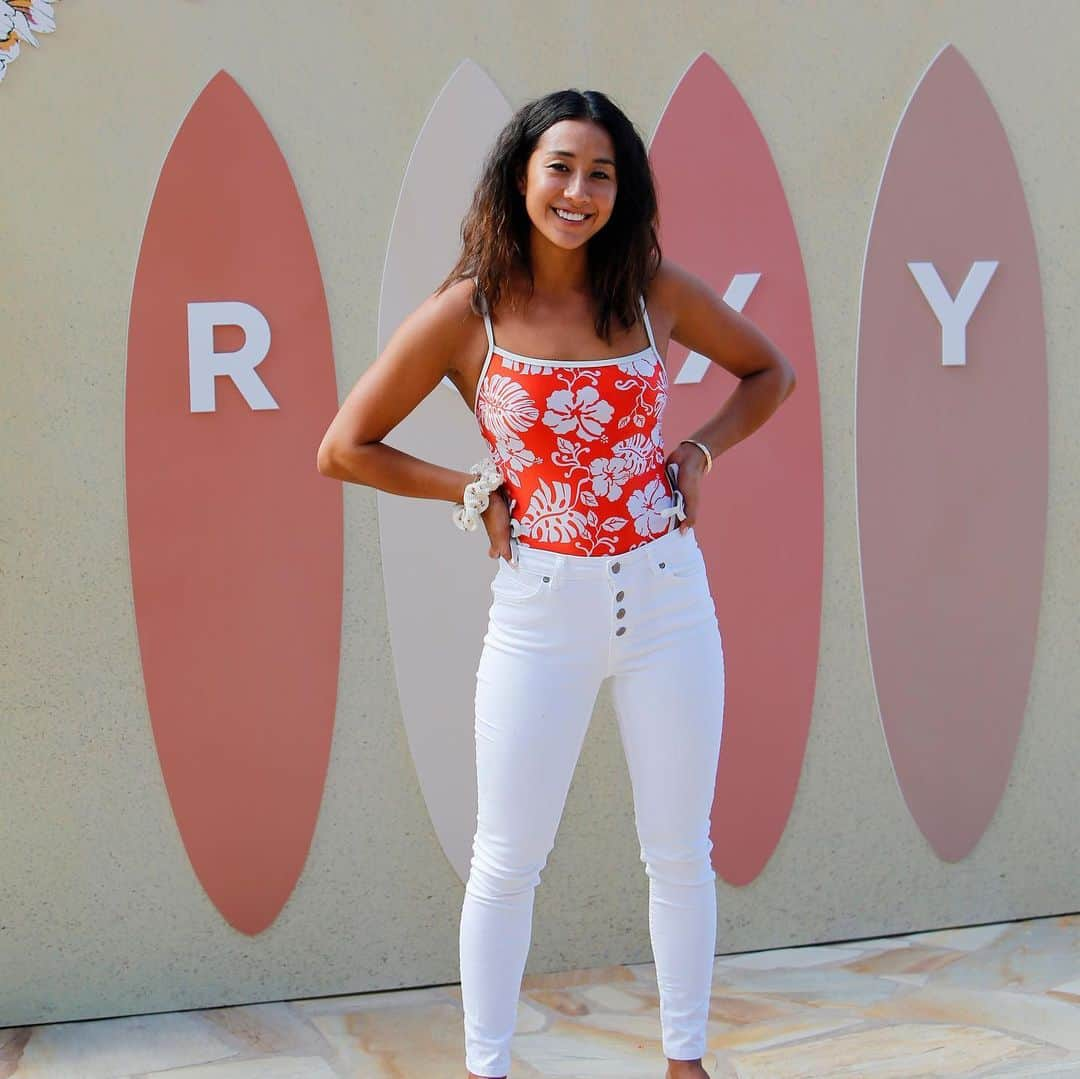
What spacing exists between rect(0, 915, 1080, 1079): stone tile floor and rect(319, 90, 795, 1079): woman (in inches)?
21.6

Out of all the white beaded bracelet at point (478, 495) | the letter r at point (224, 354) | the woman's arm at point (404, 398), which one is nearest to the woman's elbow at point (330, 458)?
the woman's arm at point (404, 398)

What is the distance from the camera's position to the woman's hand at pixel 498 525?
6.92 feet

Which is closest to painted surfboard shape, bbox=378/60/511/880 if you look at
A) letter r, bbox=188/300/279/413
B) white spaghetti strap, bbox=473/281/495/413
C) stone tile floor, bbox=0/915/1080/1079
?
letter r, bbox=188/300/279/413

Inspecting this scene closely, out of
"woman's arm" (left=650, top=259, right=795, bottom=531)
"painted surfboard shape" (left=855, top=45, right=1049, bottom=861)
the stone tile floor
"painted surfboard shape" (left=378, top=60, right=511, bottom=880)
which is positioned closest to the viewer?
"woman's arm" (left=650, top=259, right=795, bottom=531)

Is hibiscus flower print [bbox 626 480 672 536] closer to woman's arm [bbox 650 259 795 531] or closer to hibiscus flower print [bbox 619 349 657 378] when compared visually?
woman's arm [bbox 650 259 795 531]

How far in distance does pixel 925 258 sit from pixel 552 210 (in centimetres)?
134

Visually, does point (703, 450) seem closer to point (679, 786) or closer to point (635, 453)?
point (635, 453)

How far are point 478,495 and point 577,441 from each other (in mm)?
174

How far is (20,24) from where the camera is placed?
264cm

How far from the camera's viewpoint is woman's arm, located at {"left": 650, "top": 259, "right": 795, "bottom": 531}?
221 cm

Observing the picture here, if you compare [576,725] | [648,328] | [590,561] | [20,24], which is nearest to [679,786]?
[576,725]

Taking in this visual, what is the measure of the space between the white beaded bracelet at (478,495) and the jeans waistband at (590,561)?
0.28 feet

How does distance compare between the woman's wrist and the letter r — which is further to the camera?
the letter r

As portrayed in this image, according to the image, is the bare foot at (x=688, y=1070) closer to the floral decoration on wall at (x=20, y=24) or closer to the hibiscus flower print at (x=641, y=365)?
the hibiscus flower print at (x=641, y=365)
